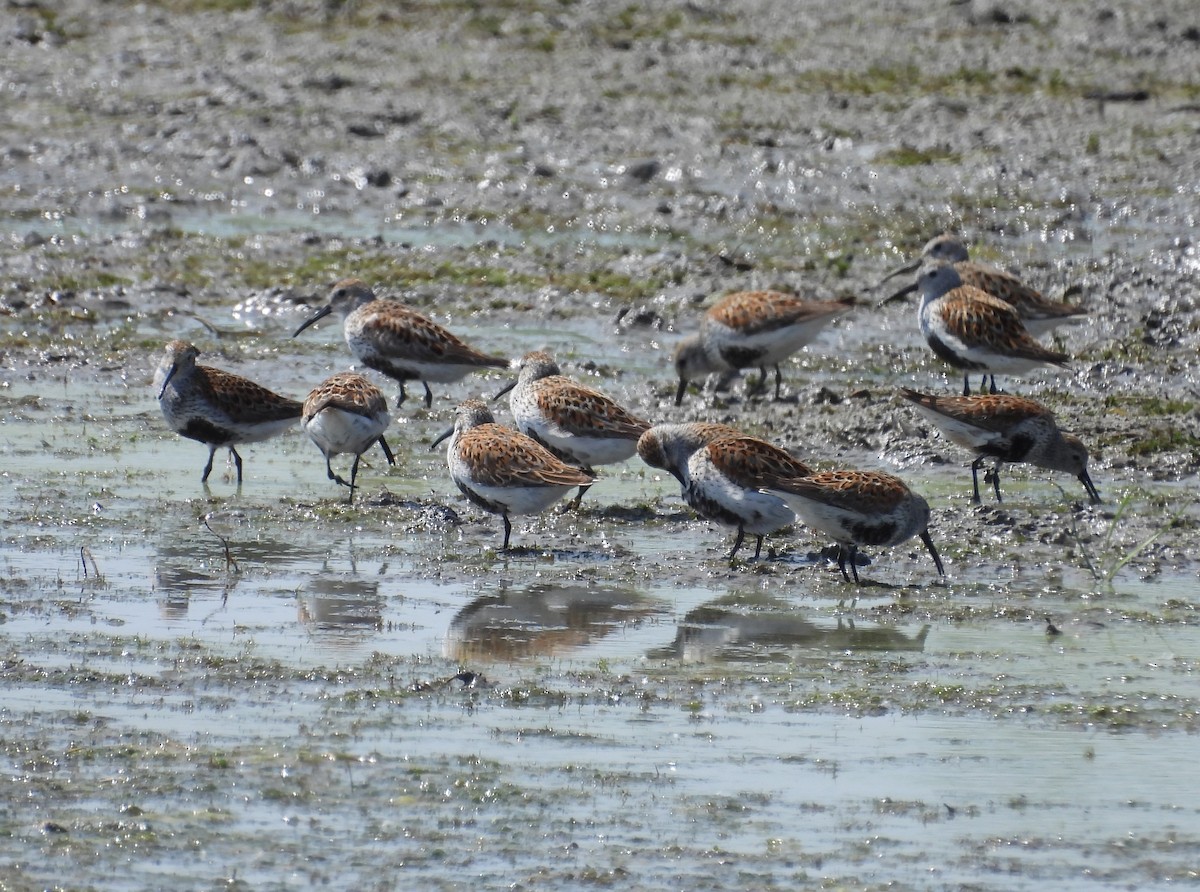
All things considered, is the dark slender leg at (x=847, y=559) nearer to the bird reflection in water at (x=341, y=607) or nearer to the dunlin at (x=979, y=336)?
the bird reflection in water at (x=341, y=607)

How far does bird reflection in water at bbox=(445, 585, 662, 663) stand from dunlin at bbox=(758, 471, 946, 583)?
1.03m

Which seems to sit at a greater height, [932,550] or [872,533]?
[872,533]

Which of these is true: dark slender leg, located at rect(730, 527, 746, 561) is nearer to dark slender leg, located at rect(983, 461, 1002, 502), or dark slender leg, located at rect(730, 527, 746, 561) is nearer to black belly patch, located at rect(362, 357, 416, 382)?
dark slender leg, located at rect(983, 461, 1002, 502)

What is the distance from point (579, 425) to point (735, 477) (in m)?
1.63

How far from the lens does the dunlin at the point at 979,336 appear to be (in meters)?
13.8

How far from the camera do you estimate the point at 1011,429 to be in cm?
1191

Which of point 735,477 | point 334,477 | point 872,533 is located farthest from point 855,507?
point 334,477

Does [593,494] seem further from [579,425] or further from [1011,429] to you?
[1011,429]

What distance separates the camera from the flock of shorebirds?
10.4 meters

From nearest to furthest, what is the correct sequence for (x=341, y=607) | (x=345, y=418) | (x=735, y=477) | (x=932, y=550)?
(x=341, y=607) → (x=932, y=550) → (x=735, y=477) → (x=345, y=418)

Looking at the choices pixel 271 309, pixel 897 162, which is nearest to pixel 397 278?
pixel 271 309

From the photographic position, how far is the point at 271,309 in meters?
17.2

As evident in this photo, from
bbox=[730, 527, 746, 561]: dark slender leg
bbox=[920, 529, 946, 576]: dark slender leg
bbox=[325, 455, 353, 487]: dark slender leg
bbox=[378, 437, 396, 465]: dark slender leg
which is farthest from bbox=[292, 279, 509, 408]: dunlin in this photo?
bbox=[920, 529, 946, 576]: dark slender leg

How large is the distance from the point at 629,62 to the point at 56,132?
7198 mm
